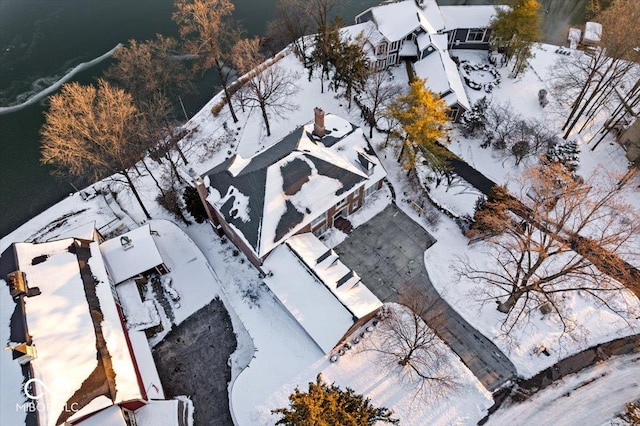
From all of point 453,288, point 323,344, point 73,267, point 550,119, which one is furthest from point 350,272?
point 550,119

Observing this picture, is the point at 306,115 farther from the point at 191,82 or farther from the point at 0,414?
the point at 0,414

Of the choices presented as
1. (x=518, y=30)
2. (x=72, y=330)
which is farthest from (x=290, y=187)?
(x=518, y=30)

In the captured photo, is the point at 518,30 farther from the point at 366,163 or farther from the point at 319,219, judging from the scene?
the point at 319,219

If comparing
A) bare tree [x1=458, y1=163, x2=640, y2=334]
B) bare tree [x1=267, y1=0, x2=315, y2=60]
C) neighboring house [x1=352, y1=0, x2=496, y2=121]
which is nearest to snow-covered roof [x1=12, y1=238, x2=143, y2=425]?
bare tree [x1=458, y1=163, x2=640, y2=334]

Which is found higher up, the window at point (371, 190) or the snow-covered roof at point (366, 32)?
the snow-covered roof at point (366, 32)

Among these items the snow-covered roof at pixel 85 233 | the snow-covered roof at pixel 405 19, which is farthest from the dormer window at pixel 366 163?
the snow-covered roof at pixel 85 233

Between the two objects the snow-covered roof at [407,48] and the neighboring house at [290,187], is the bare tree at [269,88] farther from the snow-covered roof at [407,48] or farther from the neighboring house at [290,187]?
the snow-covered roof at [407,48]
